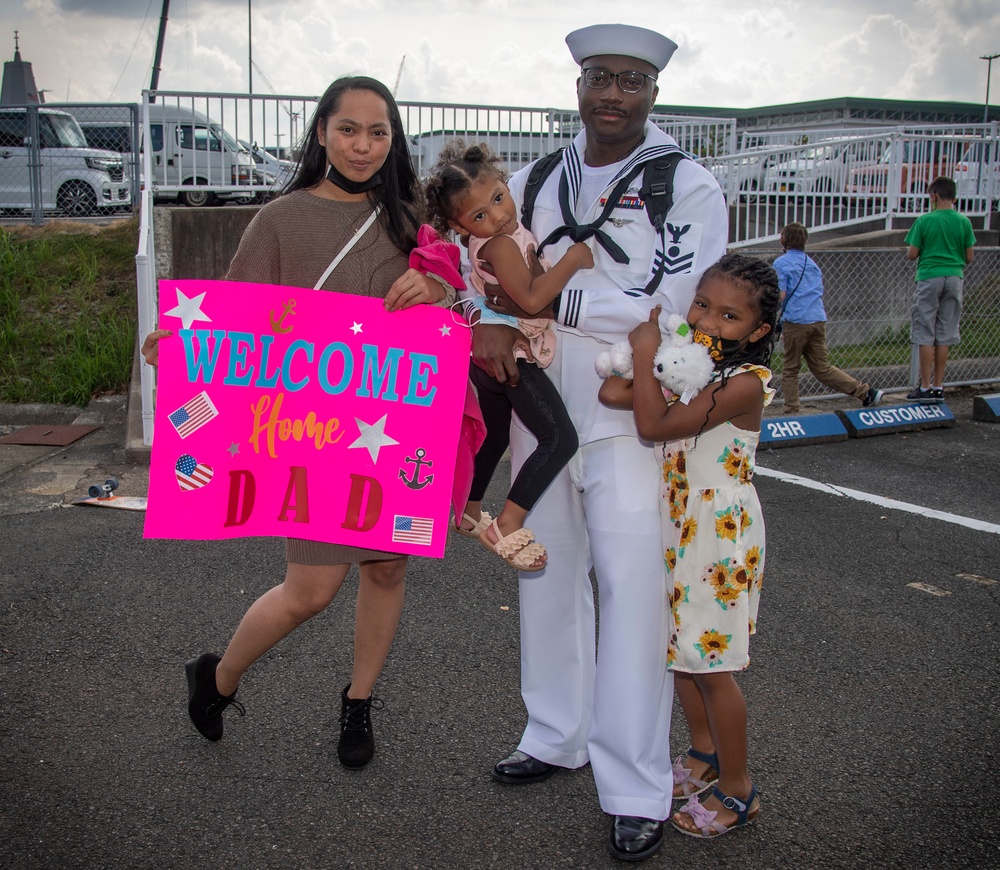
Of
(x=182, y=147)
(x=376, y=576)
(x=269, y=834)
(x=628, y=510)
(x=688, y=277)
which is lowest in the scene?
(x=269, y=834)

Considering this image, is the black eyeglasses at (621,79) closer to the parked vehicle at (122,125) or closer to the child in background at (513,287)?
the child in background at (513,287)

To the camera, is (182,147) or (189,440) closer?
(189,440)

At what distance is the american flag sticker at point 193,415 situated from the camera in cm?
288

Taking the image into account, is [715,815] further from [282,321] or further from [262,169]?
[262,169]

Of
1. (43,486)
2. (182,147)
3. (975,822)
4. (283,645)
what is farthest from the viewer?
(182,147)

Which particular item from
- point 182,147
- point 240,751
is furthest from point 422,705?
point 182,147

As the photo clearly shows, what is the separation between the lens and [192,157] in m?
10.8

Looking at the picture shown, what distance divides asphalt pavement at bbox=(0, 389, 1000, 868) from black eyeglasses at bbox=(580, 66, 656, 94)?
81.7 inches

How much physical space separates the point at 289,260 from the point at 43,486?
4330 millimetres

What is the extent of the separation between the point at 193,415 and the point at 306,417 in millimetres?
329

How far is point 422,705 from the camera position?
3.55 metres

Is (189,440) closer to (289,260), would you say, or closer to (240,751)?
(289,260)

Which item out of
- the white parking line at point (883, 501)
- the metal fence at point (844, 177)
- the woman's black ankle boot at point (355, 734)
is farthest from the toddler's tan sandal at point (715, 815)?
the metal fence at point (844, 177)

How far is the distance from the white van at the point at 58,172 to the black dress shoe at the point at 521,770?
39.5ft
